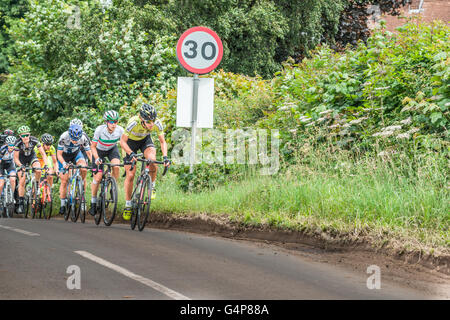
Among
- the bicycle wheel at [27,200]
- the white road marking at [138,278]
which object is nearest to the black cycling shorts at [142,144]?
the white road marking at [138,278]

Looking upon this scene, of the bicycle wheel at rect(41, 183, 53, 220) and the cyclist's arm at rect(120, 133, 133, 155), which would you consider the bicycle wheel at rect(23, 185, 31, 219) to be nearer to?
the bicycle wheel at rect(41, 183, 53, 220)

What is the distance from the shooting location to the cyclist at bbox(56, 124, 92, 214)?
51.1ft

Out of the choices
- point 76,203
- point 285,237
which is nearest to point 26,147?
point 76,203

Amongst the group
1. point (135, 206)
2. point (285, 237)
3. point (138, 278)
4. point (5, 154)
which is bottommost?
point (138, 278)

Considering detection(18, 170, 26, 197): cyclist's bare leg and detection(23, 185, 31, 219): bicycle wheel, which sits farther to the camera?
detection(18, 170, 26, 197): cyclist's bare leg

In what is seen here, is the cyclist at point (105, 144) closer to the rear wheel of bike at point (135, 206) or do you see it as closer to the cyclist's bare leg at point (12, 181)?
the rear wheel of bike at point (135, 206)

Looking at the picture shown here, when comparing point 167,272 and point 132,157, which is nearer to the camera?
point 167,272

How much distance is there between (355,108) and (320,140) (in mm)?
915

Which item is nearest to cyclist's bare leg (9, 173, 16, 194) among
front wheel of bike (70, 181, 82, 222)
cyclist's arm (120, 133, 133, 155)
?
front wheel of bike (70, 181, 82, 222)

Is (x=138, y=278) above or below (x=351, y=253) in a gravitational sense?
below

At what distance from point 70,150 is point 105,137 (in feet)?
7.85

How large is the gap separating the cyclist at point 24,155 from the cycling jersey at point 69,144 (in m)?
2.60

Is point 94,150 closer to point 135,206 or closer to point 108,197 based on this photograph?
point 108,197

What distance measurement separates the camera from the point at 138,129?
41.2 feet
